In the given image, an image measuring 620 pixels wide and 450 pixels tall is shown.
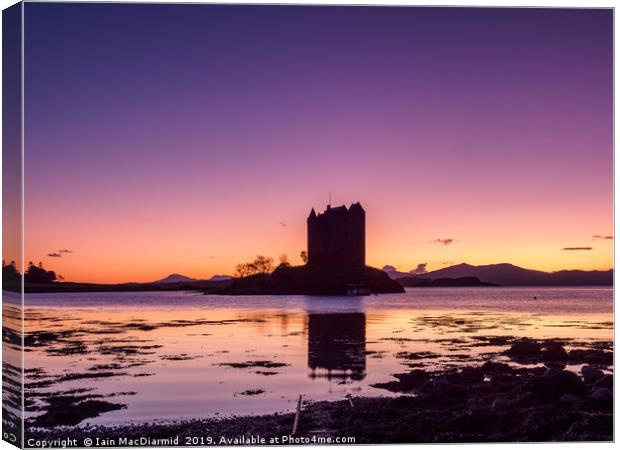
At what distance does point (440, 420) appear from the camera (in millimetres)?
11203

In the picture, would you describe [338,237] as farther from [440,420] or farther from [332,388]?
[440,420]

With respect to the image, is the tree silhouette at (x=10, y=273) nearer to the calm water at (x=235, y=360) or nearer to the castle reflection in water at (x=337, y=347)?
the calm water at (x=235, y=360)

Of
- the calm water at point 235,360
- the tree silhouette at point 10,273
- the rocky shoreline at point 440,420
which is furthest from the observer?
the calm water at point 235,360

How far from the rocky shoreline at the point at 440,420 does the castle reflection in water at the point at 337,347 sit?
9.23 feet

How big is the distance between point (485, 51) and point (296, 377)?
6731 mm

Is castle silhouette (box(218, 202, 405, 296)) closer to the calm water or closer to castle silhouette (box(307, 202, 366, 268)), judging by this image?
castle silhouette (box(307, 202, 366, 268))

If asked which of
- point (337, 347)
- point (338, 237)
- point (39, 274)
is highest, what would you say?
point (338, 237)

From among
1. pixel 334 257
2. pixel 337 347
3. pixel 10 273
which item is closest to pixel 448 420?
pixel 334 257

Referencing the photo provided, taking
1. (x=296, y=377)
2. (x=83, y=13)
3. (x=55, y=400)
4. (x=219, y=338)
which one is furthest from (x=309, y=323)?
(x=83, y=13)

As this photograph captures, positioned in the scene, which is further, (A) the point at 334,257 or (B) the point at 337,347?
(B) the point at 337,347

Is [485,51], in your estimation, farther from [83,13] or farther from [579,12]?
[83,13]

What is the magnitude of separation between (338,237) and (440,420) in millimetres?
3933

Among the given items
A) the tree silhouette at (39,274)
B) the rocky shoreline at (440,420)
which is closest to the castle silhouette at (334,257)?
the rocky shoreline at (440,420)

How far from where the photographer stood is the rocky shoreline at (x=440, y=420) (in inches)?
424
